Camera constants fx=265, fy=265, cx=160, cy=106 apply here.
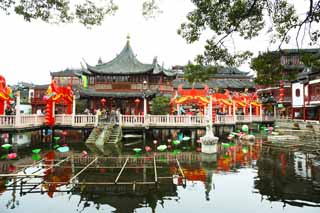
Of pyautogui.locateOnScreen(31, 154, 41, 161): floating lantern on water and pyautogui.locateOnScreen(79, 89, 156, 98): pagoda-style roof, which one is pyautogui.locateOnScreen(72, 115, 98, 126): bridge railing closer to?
pyautogui.locateOnScreen(31, 154, 41, 161): floating lantern on water

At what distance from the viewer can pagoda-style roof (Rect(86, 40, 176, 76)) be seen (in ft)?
92.1

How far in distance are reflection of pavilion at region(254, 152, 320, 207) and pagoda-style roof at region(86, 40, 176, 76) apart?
706 inches

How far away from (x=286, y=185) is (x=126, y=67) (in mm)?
22796

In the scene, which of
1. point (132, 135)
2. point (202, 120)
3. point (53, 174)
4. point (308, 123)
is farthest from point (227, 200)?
point (308, 123)

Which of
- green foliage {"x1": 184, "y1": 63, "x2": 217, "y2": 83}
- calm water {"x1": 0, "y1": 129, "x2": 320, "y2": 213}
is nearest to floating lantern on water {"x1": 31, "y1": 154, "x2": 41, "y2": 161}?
calm water {"x1": 0, "y1": 129, "x2": 320, "y2": 213}

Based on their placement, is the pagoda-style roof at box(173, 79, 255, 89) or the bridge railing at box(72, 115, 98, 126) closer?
the bridge railing at box(72, 115, 98, 126)

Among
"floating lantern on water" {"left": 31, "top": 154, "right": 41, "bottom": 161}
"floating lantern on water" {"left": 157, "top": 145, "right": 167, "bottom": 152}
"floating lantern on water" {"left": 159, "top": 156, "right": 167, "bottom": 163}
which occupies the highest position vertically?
"floating lantern on water" {"left": 157, "top": 145, "right": 167, "bottom": 152}

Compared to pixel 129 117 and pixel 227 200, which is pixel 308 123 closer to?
pixel 129 117

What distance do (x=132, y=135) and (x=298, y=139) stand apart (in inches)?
572

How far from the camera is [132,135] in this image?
24.5 meters

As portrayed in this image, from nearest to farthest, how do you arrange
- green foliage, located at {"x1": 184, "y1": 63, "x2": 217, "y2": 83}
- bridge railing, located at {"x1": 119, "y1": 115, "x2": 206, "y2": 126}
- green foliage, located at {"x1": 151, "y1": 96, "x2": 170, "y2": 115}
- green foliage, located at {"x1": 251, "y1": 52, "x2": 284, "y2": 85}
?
1. green foliage, located at {"x1": 251, "y1": 52, "x2": 284, "y2": 85}
2. green foliage, located at {"x1": 184, "y1": 63, "x2": 217, "y2": 83}
3. bridge railing, located at {"x1": 119, "y1": 115, "x2": 206, "y2": 126}
4. green foliage, located at {"x1": 151, "y1": 96, "x2": 170, "y2": 115}

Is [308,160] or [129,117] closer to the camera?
[308,160]

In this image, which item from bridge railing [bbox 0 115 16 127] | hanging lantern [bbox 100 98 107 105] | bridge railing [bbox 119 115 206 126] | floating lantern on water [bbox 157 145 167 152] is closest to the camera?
floating lantern on water [bbox 157 145 167 152]

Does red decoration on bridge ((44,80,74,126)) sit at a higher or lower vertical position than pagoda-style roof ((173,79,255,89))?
lower
